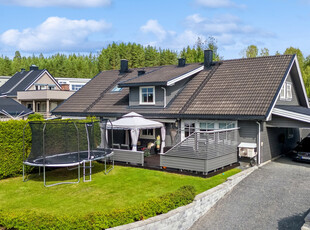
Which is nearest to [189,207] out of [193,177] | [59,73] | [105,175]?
[193,177]

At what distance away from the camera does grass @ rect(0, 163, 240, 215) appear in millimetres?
11242

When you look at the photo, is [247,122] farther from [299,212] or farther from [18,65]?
[18,65]

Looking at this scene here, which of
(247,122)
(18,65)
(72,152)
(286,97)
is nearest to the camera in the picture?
(72,152)

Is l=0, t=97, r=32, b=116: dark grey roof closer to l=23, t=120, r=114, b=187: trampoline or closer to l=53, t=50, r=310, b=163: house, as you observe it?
l=53, t=50, r=310, b=163: house

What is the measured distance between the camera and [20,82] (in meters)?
48.2

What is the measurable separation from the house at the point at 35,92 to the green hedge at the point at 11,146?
971 inches

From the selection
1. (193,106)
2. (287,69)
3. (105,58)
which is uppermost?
(105,58)

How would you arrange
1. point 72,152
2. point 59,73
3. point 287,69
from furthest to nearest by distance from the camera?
point 59,73 < point 287,69 < point 72,152

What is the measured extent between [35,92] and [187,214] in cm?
3406

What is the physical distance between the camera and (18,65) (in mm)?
92125

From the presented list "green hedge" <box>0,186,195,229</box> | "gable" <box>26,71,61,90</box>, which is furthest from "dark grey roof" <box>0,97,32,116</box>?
"green hedge" <box>0,186,195,229</box>

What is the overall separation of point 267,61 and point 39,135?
51.6 ft

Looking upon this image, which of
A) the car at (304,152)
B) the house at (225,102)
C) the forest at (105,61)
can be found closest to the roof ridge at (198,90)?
the house at (225,102)

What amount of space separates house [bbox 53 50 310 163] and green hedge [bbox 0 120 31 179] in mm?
8175
